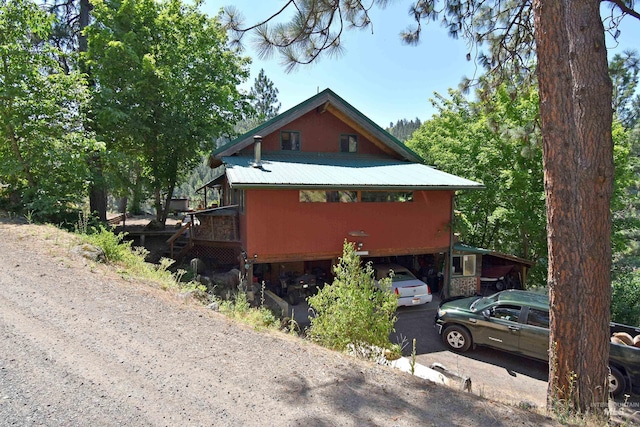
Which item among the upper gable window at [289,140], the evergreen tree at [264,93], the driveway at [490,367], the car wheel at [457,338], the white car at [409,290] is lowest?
the driveway at [490,367]

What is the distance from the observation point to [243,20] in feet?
21.7

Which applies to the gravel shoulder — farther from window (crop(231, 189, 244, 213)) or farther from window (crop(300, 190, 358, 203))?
window (crop(231, 189, 244, 213))

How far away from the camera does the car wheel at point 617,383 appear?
21.4 feet

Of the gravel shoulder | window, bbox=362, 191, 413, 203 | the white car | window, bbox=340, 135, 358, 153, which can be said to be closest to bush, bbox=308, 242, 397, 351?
the gravel shoulder

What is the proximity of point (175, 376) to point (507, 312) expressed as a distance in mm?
7296

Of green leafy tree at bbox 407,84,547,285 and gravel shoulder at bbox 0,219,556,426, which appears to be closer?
gravel shoulder at bbox 0,219,556,426

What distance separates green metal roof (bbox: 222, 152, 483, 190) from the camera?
9.72 metres

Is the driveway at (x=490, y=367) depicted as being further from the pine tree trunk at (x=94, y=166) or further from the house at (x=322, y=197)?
the pine tree trunk at (x=94, y=166)

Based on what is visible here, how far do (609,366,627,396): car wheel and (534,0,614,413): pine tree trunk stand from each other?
10.8 feet

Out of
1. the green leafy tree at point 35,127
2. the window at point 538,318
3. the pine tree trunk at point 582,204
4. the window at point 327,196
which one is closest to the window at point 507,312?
the window at point 538,318

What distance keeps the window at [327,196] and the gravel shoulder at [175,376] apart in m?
5.72

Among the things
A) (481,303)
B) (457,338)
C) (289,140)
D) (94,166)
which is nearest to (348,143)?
(289,140)

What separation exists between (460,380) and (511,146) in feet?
39.5

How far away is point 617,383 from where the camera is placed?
6570mm
